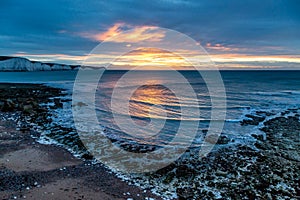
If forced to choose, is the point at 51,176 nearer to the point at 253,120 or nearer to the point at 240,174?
the point at 240,174

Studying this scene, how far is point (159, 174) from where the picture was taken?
10.2 metres

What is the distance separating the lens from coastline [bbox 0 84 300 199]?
27.5ft

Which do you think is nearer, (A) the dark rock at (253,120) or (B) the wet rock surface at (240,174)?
(B) the wet rock surface at (240,174)

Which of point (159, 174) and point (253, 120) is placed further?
point (253, 120)

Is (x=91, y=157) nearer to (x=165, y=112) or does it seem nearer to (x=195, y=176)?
(x=195, y=176)

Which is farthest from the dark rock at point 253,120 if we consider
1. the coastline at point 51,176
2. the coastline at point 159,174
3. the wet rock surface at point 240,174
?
the coastline at point 51,176

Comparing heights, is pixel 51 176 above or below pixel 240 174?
above

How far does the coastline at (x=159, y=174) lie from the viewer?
8.38 metres

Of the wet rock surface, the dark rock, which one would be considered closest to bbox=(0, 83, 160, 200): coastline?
the wet rock surface

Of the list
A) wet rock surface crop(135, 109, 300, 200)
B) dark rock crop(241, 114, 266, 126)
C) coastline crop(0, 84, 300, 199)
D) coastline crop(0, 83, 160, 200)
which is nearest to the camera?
coastline crop(0, 83, 160, 200)

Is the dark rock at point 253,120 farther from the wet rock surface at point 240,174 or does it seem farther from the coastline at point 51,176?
the coastline at point 51,176

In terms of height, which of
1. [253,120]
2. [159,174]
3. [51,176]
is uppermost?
[253,120]

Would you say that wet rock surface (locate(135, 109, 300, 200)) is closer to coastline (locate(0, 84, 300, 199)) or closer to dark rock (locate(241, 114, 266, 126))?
coastline (locate(0, 84, 300, 199))

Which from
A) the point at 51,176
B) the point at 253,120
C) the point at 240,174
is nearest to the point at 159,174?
the point at 240,174
